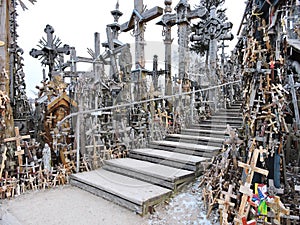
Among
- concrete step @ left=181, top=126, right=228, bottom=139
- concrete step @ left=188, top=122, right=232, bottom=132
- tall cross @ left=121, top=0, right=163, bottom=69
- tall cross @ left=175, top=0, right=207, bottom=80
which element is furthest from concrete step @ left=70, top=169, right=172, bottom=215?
tall cross @ left=175, top=0, right=207, bottom=80

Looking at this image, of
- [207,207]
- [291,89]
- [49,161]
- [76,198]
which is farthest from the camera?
[291,89]

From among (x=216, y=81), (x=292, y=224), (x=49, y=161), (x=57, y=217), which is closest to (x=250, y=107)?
(x=292, y=224)

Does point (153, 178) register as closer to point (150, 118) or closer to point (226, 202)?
point (226, 202)

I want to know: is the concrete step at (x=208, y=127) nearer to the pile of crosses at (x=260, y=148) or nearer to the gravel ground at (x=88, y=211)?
the gravel ground at (x=88, y=211)

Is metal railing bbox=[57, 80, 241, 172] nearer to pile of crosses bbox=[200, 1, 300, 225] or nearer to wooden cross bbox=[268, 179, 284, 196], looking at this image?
pile of crosses bbox=[200, 1, 300, 225]

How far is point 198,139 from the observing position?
20.7ft

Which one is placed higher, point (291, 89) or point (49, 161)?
point (291, 89)

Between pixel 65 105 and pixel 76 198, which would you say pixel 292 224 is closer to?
pixel 76 198

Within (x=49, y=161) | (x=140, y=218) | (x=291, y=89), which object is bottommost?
(x=140, y=218)

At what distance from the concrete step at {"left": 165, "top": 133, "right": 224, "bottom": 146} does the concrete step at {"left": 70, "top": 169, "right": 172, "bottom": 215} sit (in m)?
2.10

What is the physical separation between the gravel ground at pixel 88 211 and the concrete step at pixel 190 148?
874 millimetres

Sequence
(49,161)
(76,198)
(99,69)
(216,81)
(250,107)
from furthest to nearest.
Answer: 1. (216,81)
2. (99,69)
3. (49,161)
4. (76,198)
5. (250,107)

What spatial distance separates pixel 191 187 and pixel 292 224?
1879mm

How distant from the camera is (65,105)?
6328 mm
